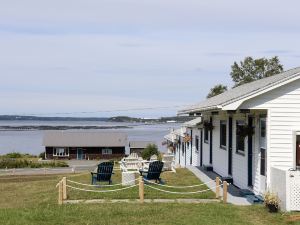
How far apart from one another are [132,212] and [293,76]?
20.0ft

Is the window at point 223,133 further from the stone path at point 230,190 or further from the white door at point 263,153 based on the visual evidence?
the white door at point 263,153

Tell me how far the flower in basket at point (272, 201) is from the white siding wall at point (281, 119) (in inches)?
64.9

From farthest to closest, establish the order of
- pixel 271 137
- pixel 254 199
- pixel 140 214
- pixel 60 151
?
pixel 60 151 → pixel 254 199 → pixel 271 137 → pixel 140 214

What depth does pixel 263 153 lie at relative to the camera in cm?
1636

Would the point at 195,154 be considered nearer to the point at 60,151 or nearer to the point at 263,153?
the point at 263,153

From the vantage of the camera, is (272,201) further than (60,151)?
No

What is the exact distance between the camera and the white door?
16.1 m

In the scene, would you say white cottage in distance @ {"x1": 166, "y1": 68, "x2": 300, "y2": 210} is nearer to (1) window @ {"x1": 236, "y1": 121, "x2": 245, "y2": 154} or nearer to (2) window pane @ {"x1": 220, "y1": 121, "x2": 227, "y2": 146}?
(1) window @ {"x1": 236, "y1": 121, "x2": 245, "y2": 154}

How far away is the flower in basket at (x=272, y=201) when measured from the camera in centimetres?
1391

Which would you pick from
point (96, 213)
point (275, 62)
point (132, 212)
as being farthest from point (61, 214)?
point (275, 62)

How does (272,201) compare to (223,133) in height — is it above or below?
below

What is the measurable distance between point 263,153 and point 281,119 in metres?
1.29

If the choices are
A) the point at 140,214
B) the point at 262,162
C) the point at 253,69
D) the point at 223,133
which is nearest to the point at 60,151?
the point at 253,69

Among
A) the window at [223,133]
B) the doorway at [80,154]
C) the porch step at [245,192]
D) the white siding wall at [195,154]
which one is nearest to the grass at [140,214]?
the porch step at [245,192]
